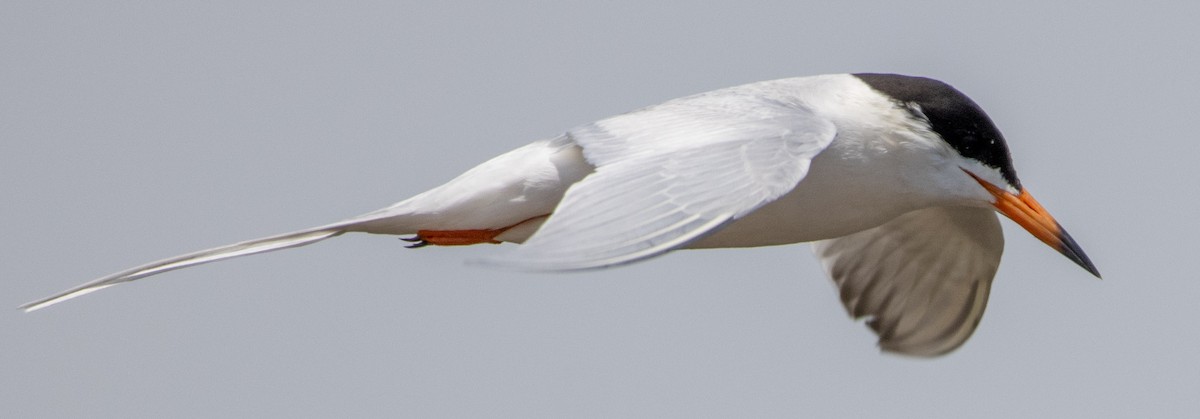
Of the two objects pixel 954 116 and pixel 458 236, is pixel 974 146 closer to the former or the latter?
pixel 954 116

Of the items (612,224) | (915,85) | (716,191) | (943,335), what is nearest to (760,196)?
(716,191)

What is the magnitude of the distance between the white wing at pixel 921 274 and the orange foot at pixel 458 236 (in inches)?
97.5

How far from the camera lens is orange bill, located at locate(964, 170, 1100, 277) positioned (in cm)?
842

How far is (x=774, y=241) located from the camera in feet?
27.3

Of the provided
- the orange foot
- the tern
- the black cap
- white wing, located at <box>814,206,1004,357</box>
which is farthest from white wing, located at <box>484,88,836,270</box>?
white wing, located at <box>814,206,1004,357</box>

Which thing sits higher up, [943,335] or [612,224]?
[612,224]

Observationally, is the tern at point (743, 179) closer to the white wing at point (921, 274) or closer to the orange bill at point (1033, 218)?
the orange bill at point (1033, 218)

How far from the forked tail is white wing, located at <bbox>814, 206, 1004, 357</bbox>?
3.27 meters

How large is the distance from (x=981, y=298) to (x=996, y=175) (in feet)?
5.02

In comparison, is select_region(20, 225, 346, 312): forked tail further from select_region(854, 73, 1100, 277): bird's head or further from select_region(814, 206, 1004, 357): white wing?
select_region(814, 206, 1004, 357): white wing

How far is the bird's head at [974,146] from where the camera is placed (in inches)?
322

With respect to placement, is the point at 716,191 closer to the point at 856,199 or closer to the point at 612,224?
the point at 612,224

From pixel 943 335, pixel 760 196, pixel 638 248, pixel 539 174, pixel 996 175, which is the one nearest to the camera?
pixel 638 248

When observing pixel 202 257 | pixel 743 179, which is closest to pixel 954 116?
pixel 743 179
